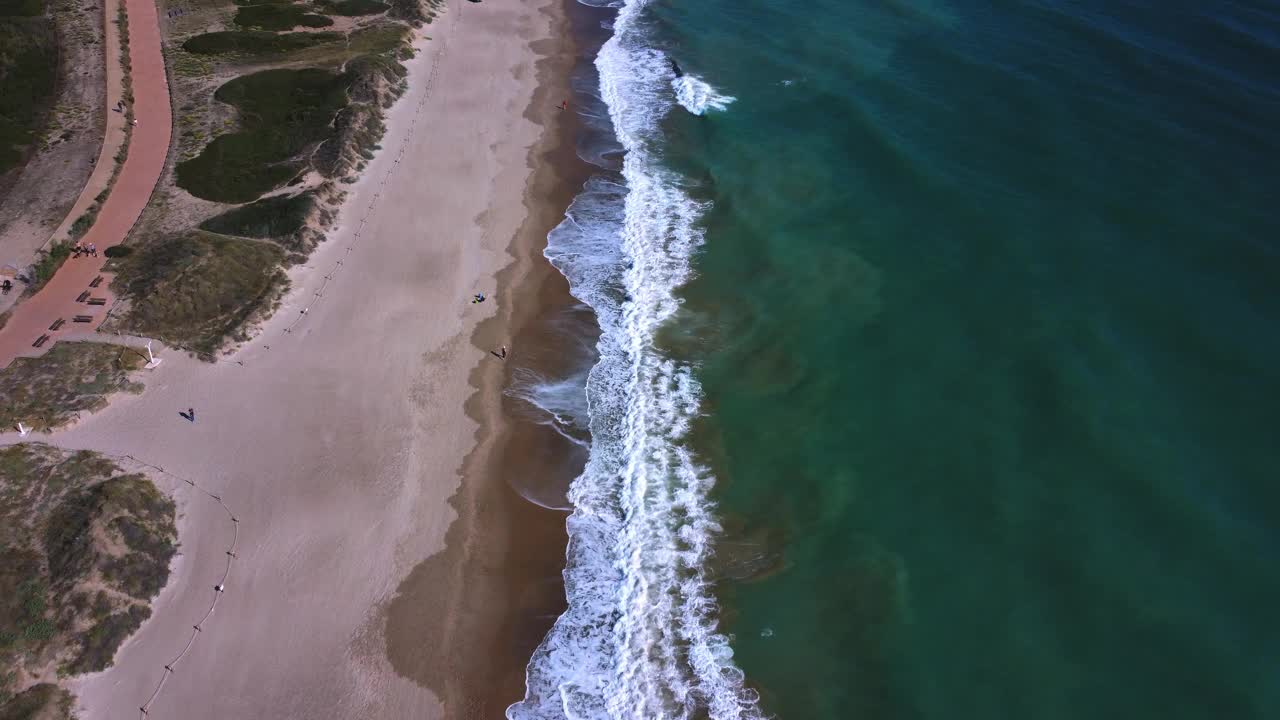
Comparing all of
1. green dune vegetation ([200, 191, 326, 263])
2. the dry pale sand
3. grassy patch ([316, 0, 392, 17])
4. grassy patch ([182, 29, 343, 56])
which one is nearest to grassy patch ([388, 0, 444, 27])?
grassy patch ([316, 0, 392, 17])

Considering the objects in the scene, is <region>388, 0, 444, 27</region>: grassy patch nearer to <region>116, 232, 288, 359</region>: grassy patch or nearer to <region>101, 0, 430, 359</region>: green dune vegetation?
<region>101, 0, 430, 359</region>: green dune vegetation

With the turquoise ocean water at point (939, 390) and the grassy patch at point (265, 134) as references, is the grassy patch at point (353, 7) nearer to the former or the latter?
the grassy patch at point (265, 134)

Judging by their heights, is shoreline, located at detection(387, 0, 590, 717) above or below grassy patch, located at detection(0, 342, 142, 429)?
below

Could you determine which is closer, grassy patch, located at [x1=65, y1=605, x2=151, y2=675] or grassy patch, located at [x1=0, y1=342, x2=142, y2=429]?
grassy patch, located at [x1=65, y1=605, x2=151, y2=675]

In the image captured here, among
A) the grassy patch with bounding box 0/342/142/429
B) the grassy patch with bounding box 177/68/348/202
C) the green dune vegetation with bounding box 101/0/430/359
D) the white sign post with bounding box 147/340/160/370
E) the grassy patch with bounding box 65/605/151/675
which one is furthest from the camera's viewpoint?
the grassy patch with bounding box 177/68/348/202

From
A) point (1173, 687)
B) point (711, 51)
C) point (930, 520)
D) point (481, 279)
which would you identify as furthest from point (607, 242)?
point (1173, 687)

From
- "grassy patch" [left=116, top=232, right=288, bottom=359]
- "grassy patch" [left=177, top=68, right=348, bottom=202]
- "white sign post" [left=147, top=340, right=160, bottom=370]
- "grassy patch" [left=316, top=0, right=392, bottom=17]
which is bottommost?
"white sign post" [left=147, top=340, right=160, bottom=370]
